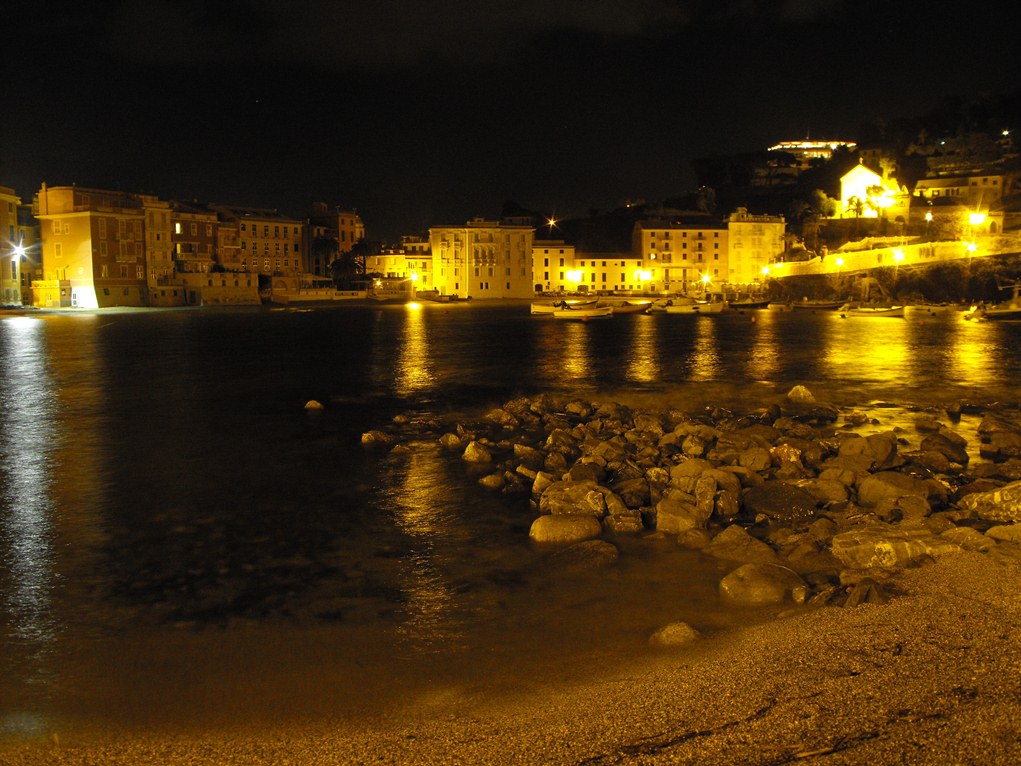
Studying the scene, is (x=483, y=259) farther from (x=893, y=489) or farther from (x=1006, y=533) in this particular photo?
(x=1006, y=533)

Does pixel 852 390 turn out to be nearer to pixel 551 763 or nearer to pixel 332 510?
pixel 332 510

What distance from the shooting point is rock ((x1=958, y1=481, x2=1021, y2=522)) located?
9.99 metres

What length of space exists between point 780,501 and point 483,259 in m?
101

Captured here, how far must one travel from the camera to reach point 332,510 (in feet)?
40.9

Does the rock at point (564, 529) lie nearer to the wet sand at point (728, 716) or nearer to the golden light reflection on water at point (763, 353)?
the wet sand at point (728, 716)

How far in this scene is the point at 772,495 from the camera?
444 inches

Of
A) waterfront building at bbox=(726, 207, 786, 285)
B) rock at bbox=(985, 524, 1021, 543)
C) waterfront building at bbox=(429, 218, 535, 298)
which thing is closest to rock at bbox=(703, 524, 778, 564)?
rock at bbox=(985, 524, 1021, 543)

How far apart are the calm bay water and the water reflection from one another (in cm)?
4

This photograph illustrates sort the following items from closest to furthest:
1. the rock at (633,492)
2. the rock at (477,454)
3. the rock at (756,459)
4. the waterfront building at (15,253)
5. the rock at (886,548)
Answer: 1. the rock at (886,548)
2. the rock at (633,492)
3. the rock at (756,459)
4. the rock at (477,454)
5. the waterfront building at (15,253)

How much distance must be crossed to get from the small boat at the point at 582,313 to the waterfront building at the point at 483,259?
35.9 metres

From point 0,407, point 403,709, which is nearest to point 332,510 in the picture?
point 403,709

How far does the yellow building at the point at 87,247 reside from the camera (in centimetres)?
8012

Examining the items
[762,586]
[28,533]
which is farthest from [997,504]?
[28,533]

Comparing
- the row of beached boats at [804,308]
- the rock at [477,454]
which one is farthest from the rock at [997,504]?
the row of beached boats at [804,308]
